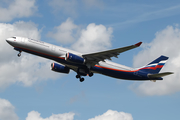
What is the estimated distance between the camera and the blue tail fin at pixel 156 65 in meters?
46.5

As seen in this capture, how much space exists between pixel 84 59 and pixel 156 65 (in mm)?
15196

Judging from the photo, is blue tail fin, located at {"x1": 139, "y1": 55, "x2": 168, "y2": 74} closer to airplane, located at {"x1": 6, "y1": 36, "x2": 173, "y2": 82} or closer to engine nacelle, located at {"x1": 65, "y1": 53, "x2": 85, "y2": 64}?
airplane, located at {"x1": 6, "y1": 36, "x2": 173, "y2": 82}

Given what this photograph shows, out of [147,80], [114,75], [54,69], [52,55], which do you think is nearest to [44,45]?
[52,55]

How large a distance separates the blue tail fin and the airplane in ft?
1.64

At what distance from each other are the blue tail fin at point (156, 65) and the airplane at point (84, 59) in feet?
1.64

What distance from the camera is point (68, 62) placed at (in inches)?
1553

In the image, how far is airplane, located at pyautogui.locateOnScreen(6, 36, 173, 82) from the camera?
38.3 metres

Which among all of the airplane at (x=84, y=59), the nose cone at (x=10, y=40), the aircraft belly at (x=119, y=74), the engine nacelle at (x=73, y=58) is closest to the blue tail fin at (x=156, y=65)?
the airplane at (x=84, y=59)

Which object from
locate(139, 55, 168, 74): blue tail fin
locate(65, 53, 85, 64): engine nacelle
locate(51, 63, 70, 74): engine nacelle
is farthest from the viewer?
locate(139, 55, 168, 74): blue tail fin

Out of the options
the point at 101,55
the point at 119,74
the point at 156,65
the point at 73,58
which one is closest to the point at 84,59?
the point at 73,58

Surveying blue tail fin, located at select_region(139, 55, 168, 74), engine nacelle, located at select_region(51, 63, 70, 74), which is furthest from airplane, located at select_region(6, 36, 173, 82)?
blue tail fin, located at select_region(139, 55, 168, 74)

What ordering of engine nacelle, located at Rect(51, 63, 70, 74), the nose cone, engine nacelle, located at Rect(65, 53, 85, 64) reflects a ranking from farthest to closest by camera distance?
1. engine nacelle, located at Rect(51, 63, 70, 74)
2. the nose cone
3. engine nacelle, located at Rect(65, 53, 85, 64)

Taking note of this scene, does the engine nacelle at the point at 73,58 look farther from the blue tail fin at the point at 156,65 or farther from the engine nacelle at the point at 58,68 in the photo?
the blue tail fin at the point at 156,65

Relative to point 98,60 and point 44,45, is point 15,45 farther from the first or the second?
point 98,60
